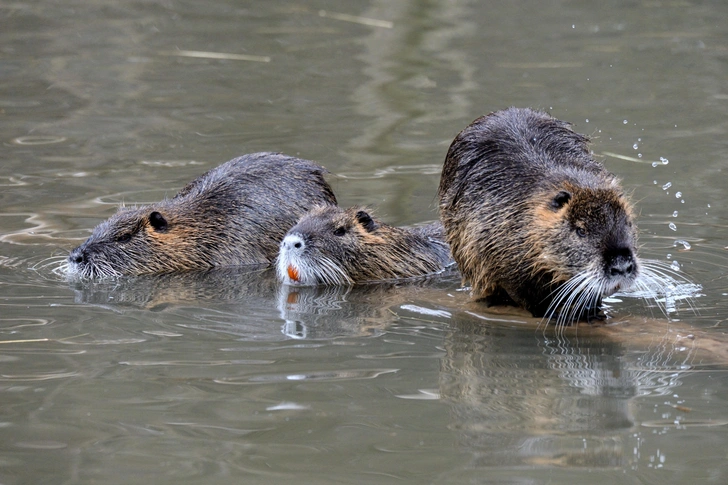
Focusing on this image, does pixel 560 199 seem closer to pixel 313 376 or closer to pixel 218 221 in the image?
pixel 313 376

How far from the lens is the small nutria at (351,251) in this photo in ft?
17.7

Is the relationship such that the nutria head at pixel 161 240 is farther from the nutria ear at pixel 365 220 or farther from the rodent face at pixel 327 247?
the nutria ear at pixel 365 220

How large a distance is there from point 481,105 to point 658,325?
15.2 feet

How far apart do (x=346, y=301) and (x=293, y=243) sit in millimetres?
421

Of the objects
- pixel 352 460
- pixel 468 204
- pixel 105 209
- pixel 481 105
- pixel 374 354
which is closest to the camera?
pixel 352 460

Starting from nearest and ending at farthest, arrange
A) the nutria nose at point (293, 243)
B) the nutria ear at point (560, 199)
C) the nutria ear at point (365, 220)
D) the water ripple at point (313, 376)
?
the water ripple at point (313, 376)
the nutria ear at point (560, 199)
the nutria nose at point (293, 243)
the nutria ear at point (365, 220)

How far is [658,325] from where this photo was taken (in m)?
4.35

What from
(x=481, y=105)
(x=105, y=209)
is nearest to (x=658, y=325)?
(x=105, y=209)

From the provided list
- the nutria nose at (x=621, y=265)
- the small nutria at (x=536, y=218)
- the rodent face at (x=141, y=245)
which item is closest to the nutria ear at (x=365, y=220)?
the small nutria at (x=536, y=218)

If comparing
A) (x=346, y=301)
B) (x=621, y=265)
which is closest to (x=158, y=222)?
(x=346, y=301)

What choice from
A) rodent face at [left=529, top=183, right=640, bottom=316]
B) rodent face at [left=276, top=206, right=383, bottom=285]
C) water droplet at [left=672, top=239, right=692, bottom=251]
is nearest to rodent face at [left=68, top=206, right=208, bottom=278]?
rodent face at [left=276, top=206, right=383, bottom=285]

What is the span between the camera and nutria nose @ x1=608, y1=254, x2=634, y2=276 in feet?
13.1

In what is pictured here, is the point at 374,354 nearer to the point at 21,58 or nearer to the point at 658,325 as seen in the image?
the point at 658,325

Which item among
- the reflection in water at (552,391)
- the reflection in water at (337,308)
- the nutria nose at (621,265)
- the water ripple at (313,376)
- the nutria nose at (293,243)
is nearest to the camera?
the reflection in water at (552,391)
